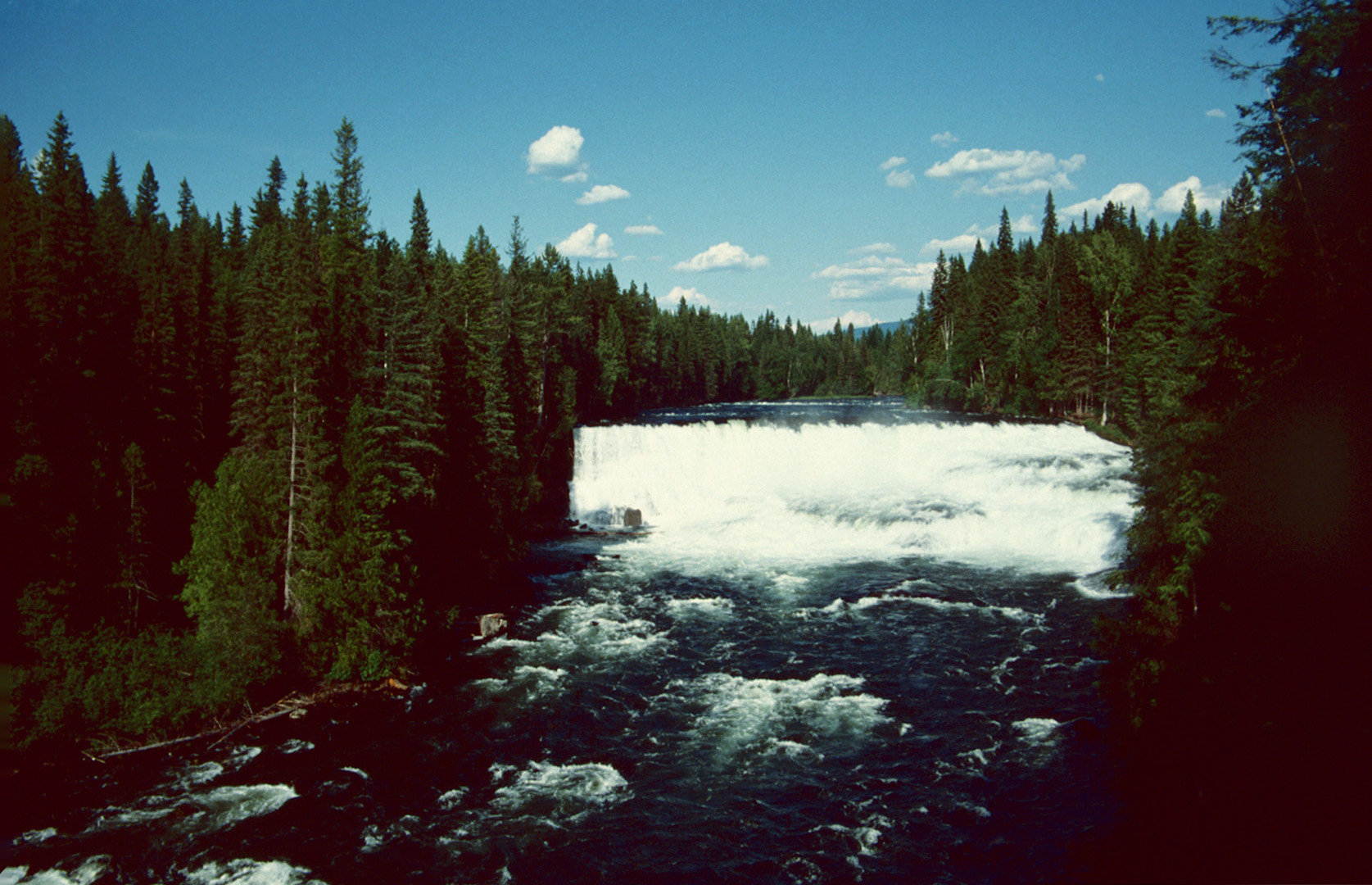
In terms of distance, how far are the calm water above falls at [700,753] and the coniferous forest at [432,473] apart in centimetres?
257

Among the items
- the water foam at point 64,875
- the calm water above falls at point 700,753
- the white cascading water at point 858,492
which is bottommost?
the water foam at point 64,875

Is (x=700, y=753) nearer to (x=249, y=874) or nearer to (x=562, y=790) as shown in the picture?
(x=562, y=790)

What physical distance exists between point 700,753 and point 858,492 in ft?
100

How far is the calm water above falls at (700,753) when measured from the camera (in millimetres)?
16062

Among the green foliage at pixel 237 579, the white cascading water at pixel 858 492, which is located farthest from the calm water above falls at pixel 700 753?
the green foliage at pixel 237 579

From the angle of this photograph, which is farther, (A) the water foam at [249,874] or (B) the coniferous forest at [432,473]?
(A) the water foam at [249,874]

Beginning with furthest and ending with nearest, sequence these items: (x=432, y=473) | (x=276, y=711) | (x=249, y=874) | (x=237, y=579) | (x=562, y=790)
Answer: (x=432, y=473) → (x=237, y=579) → (x=276, y=711) → (x=562, y=790) → (x=249, y=874)

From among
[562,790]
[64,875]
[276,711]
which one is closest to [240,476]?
[276,711]

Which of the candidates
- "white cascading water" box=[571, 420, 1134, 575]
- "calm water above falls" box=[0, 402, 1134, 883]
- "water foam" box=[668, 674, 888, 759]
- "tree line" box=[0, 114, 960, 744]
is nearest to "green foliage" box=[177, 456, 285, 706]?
A: "tree line" box=[0, 114, 960, 744]

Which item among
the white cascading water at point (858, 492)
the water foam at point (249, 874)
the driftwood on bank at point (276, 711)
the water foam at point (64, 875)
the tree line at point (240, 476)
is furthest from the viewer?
the white cascading water at point (858, 492)

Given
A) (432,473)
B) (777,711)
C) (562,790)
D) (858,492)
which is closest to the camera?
(562,790)

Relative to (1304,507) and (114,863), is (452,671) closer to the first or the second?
(114,863)

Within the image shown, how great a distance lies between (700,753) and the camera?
66.4 feet

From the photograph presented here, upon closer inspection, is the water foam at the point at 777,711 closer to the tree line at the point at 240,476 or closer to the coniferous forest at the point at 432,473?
the coniferous forest at the point at 432,473
